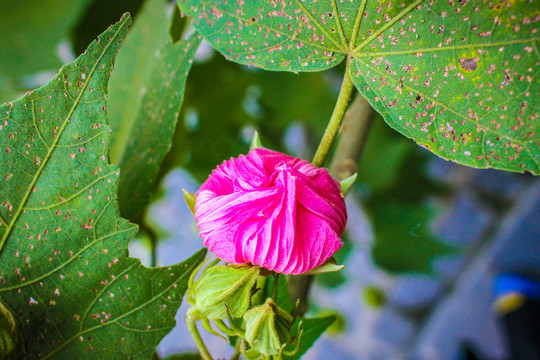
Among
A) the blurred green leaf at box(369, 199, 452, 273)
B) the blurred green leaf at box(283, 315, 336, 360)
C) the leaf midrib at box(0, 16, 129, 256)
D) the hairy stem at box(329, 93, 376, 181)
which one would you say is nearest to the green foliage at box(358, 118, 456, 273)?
the blurred green leaf at box(369, 199, 452, 273)

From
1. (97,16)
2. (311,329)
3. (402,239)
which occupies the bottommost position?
(402,239)

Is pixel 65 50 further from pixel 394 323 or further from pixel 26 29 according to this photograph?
pixel 394 323

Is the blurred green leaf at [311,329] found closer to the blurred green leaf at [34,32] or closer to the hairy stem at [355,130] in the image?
the hairy stem at [355,130]

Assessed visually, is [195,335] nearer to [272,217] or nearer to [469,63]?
[272,217]

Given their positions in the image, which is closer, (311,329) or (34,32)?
(311,329)


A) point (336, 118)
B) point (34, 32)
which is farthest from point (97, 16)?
point (336, 118)

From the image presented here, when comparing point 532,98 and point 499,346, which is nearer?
Result: point 532,98

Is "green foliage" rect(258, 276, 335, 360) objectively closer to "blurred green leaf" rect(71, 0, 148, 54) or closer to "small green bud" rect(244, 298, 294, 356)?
"small green bud" rect(244, 298, 294, 356)

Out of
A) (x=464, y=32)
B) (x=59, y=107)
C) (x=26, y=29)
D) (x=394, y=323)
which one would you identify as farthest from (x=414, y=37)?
(x=394, y=323)
